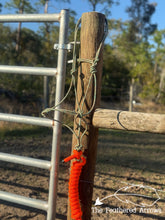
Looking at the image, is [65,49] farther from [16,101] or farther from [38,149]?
[16,101]

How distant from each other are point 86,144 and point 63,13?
0.81m

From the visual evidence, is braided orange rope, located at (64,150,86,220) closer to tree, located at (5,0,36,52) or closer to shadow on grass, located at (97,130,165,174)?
shadow on grass, located at (97,130,165,174)

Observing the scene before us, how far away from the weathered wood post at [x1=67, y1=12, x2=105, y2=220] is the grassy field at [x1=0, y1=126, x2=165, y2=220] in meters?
0.37

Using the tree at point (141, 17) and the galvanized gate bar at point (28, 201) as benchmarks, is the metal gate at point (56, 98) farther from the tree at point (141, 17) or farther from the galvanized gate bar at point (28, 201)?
the tree at point (141, 17)

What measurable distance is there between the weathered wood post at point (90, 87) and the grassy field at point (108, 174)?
373mm

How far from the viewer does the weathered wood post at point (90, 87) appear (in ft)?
4.12

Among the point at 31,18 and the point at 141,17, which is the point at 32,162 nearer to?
the point at 31,18

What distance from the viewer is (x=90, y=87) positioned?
1296 millimetres

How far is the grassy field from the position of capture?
198 centimetres

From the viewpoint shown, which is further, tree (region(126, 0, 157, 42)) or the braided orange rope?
tree (region(126, 0, 157, 42))

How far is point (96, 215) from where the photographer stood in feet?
6.33

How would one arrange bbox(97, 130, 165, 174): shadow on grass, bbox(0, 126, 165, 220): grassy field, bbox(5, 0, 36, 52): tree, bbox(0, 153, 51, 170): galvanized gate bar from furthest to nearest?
bbox(5, 0, 36, 52): tree, bbox(97, 130, 165, 174): shadow on grass, bbox(0, 126, 165, 220): grassy field, bbox(0, 153, 51, 170): galvanized gate bar

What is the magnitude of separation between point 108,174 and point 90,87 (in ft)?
5.70

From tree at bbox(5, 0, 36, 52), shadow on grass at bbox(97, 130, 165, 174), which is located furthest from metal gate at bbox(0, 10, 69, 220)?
tree at bbox(5, 0, 36, 52)
